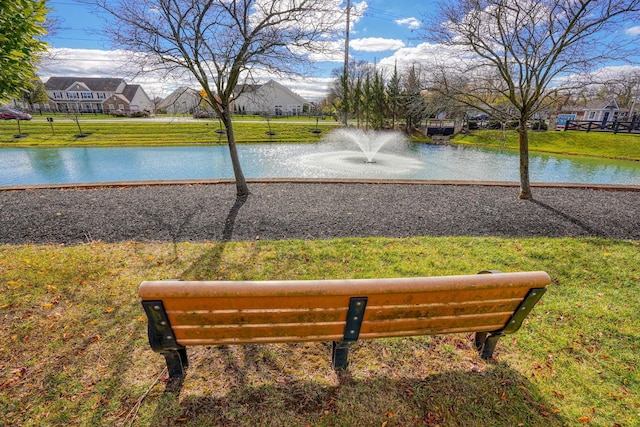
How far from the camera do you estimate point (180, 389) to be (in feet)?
7.41

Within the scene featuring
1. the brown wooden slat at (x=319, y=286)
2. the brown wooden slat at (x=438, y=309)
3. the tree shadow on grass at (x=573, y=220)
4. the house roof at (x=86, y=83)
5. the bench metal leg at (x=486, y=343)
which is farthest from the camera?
the house roof at (x=86, y=83)

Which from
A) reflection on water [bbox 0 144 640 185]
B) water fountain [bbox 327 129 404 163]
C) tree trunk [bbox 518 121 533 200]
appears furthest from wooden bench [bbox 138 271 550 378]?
water fountain [bbox 327 129 404 163]

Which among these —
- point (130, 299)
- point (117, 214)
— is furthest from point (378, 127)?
point (130, 299)

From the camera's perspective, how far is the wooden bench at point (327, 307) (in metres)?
1.79

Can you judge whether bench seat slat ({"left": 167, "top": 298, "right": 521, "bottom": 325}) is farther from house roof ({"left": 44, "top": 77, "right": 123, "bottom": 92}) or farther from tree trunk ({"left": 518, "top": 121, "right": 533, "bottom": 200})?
house roof ({"left": 44, "top": 77, "right": 123, "bottom": 92})

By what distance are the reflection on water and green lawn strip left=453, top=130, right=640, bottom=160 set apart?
4289 mm

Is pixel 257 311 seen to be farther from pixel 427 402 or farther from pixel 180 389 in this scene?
pixel 427 402

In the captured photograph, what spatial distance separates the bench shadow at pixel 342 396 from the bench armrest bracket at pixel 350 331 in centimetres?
13

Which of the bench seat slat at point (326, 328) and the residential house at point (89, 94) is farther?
the residential house at point (89, 94)

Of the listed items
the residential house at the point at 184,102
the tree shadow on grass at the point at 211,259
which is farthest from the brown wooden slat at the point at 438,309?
the residential house at the point at 184,102

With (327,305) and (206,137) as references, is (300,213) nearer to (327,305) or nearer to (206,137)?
(327,305)

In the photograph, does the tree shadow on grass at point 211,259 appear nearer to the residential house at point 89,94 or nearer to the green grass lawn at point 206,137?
the green grass lawn at point 206,137

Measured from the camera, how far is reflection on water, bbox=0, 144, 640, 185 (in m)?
12.1

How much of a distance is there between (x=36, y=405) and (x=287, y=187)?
272 inches
